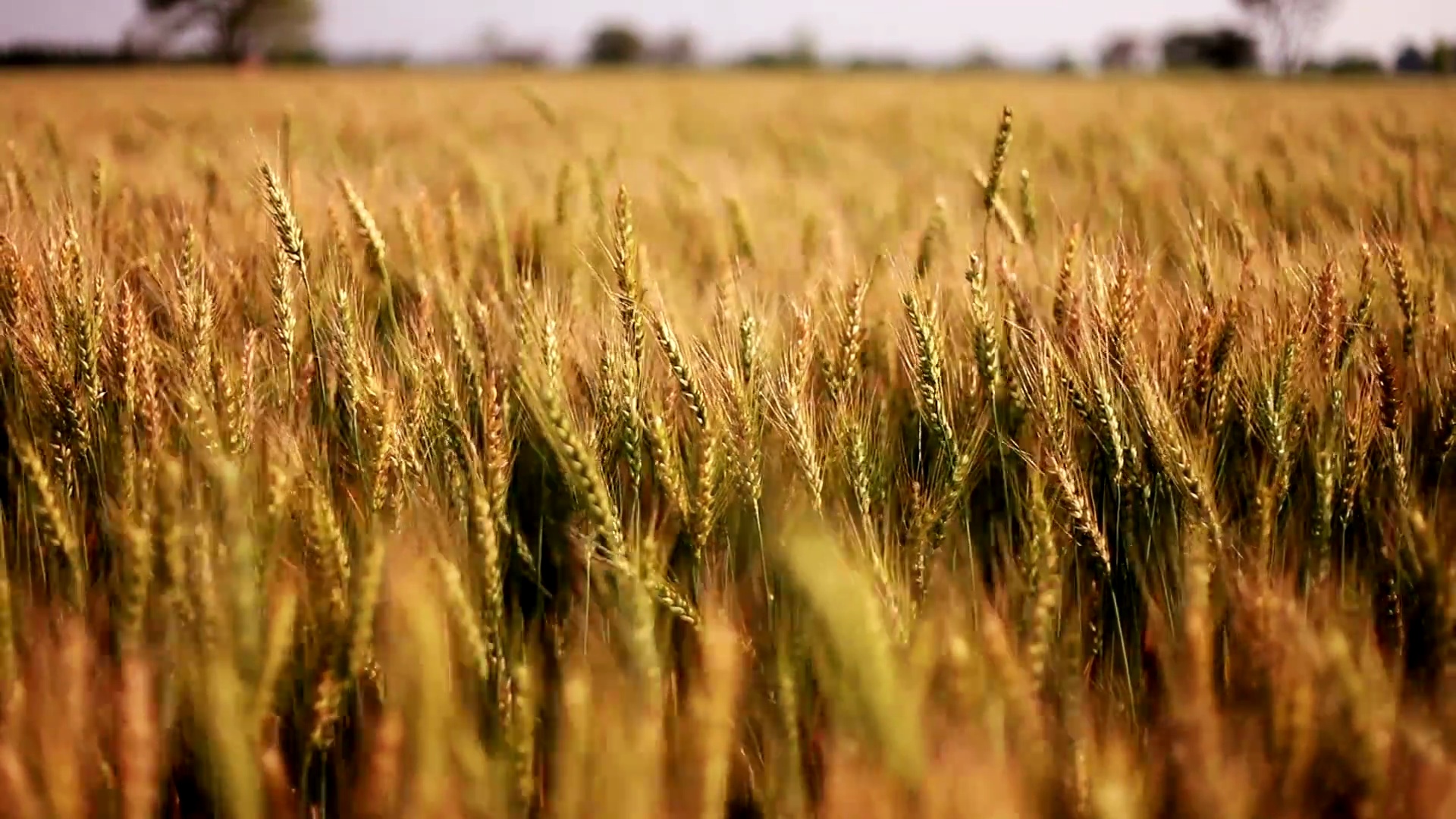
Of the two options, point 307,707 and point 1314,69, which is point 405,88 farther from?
point 1314,69

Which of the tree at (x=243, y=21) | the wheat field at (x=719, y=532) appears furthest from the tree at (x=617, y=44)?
the wheat field at (x=719, y=532)

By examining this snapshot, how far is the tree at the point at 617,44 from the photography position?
59.4m

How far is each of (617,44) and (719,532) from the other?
64.1 m

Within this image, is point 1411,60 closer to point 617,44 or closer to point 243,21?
point 243,21

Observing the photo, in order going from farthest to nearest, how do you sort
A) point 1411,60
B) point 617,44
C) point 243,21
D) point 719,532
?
1. point 617,44
2. point 243,21
3. point 1411,60
4. point 719,532

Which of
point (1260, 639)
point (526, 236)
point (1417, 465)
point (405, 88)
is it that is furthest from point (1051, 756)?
point (405, 88)

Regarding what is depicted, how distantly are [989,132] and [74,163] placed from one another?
448 centimetres

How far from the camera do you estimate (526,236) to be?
6.61 ft

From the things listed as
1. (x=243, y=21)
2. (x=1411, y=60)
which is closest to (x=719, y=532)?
(x=1411, y=60)

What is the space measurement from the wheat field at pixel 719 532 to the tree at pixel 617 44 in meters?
61.8

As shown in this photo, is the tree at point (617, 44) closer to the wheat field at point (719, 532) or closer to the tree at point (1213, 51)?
the tree at point (1213, 51)

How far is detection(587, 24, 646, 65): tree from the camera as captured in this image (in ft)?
195

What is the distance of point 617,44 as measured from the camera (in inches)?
2350

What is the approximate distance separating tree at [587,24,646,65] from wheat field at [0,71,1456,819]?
2434 inches
